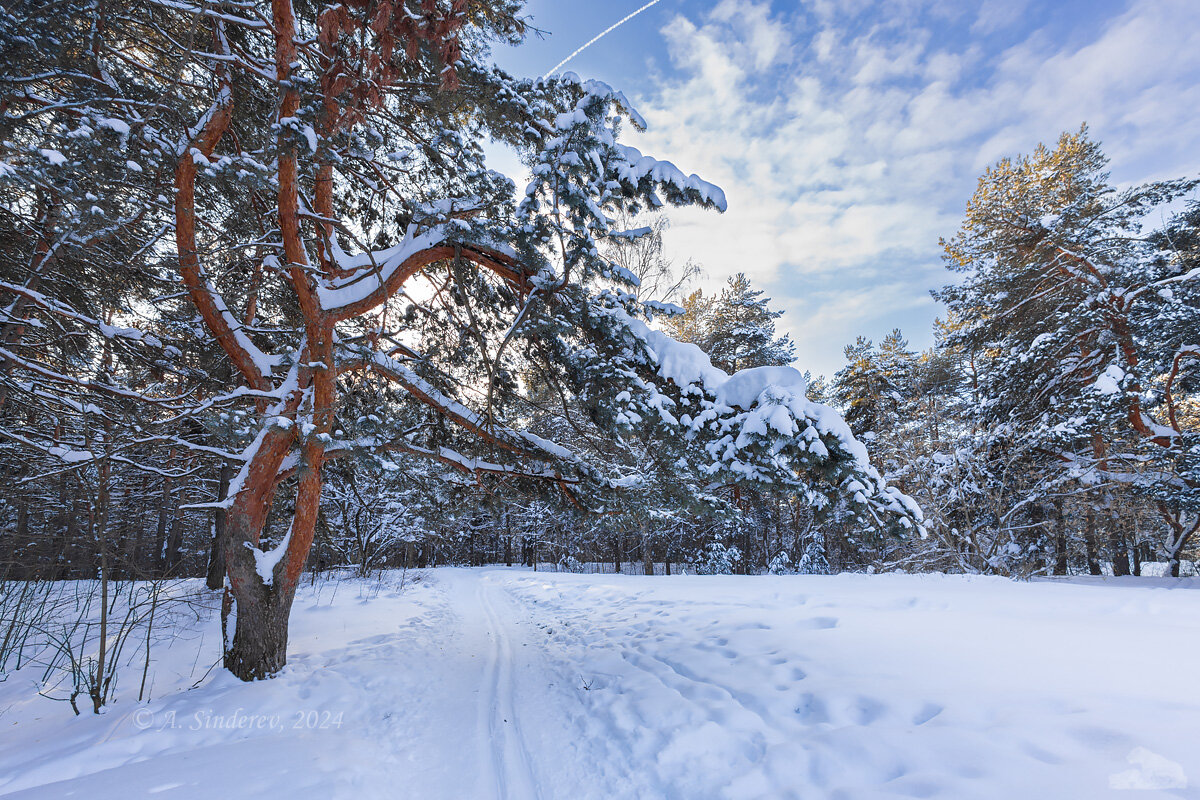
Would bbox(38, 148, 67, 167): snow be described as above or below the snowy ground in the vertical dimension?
above

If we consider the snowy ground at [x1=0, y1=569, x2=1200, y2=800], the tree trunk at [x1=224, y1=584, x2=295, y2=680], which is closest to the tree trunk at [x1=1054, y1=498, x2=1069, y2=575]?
the snowy ground at [x1=0, y1=569, x2=1200, y2=800]

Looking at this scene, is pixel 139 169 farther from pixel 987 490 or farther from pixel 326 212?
pixel 987 490

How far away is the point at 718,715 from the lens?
320 centimetres

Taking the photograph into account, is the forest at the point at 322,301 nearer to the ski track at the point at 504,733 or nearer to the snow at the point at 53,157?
the snow at the point at 53,157

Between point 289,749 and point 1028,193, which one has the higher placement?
point 1028,193

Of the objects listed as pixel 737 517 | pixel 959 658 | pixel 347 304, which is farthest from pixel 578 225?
pixel 959 658

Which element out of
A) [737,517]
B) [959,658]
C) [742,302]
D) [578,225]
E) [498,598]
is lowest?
[498,598]

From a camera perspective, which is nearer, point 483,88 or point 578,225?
point 578,225

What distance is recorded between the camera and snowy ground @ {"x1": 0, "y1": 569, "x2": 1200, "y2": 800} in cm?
210

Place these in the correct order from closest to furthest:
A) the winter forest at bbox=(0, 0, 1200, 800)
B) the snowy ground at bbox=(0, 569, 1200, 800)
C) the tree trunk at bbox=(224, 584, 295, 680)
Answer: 1. the snowy ground at bbox=(0, 569, 1200, 800)
2. the winter forest at bbox=(0, 0, 1200, 800)
3. the tree trunk at bbox=(224, 584, 295, 680)

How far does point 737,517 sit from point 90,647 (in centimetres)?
818

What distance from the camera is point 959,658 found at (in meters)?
3.10

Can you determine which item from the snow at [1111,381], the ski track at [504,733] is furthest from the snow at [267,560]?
the snow at [1111,381]

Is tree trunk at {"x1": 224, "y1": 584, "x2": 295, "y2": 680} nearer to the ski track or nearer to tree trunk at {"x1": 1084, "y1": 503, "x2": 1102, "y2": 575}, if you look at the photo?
the ski track
